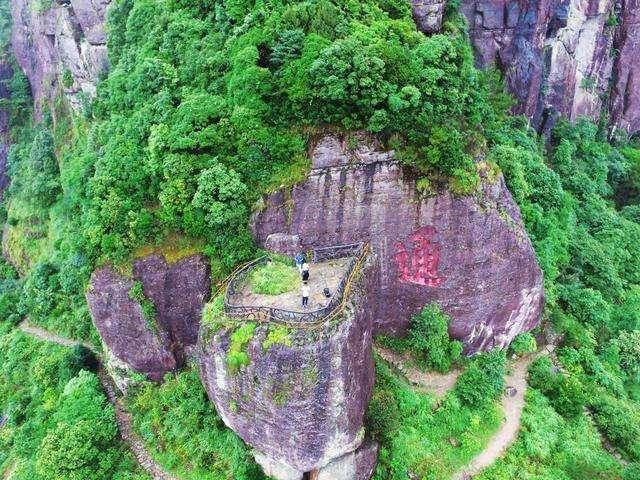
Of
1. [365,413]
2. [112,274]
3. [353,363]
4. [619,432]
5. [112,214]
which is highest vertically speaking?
[112,214]

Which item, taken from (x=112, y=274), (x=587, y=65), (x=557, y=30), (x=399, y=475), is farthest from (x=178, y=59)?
(x=587, y=65)

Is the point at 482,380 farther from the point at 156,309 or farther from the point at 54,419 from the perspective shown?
the point at 54,419

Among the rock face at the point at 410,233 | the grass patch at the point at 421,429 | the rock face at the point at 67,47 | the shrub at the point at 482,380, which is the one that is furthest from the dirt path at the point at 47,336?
the shrub at the point at 482,380

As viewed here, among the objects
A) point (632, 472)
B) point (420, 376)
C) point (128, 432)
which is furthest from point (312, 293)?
point (632, 472)

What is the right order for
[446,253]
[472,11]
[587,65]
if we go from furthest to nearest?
[587,65] < [472,11] < [446,253]

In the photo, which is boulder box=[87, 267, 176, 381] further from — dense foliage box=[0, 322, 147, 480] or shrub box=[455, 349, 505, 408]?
shrub box=[455, 349, 505, 408]

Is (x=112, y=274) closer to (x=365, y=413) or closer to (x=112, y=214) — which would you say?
(x=112, y=214)

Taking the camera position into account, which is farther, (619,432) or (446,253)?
(619,432)
